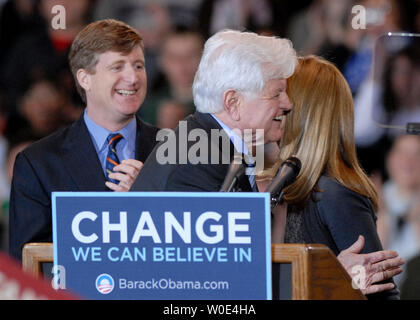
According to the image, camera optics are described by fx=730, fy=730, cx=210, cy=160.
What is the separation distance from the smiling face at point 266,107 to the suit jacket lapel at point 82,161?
0.56 m

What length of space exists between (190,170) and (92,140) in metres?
0.76

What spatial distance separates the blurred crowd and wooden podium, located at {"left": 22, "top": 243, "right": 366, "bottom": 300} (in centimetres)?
197

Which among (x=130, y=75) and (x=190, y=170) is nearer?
(x=190, y=170)

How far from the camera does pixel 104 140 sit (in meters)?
2.34

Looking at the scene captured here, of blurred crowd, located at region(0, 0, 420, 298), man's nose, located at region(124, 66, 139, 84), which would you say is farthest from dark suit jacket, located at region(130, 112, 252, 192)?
blurred crowd, located at region(0, 0, 420, 298)

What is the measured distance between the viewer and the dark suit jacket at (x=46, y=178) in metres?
2.09

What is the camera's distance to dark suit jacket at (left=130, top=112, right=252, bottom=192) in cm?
160

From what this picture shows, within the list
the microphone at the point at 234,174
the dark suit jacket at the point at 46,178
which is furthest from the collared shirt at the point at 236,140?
the dark suit jacket at the point at 46,178

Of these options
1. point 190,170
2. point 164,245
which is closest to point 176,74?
point 190,170

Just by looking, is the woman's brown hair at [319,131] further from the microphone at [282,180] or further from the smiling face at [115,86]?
the smiling face at [115,86]

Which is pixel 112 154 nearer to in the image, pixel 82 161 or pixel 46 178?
pixel 82 161

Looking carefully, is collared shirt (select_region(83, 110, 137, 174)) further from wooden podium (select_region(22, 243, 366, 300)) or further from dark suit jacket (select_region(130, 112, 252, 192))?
wooden podium (select_region(22, 243, 366, 300))
